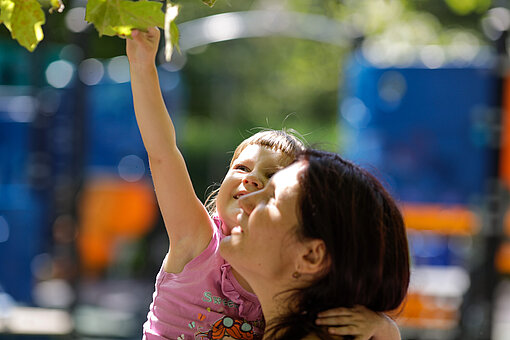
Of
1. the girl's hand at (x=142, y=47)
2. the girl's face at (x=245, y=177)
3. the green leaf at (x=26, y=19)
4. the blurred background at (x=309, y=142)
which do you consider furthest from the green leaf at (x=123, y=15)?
the blurred background at (x=309, y=142)

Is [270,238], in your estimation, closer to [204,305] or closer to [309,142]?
[204,305]

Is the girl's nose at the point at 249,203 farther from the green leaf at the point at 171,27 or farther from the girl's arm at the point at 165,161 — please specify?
the green leaf at the point at 171,27

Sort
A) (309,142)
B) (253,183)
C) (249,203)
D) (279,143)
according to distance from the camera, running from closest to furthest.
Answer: (249,203) < (253,183) < (279,143) < (309,142)

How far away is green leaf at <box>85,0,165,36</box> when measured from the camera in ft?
5.85

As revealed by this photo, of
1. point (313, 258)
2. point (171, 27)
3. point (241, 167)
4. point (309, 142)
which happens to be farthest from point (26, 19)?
point (309, 142)

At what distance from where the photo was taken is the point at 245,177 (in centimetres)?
198

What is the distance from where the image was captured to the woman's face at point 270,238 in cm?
177

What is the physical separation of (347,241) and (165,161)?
1.65ft

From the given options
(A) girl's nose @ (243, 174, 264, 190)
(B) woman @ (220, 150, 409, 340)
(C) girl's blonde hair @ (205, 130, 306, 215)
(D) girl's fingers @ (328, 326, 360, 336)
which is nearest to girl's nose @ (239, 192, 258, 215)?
(B) woman @ (220, 150, 409, 340)

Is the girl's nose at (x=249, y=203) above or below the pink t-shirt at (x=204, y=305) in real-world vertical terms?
above

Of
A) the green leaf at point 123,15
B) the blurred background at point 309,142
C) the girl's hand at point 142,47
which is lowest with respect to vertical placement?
the blurred background at point 309,142

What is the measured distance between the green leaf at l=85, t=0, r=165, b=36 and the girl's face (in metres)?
0.44

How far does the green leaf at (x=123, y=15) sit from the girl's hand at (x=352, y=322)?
2.49 ft

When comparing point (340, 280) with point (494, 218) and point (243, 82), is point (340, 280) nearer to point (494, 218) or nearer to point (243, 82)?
point (494, 218)
